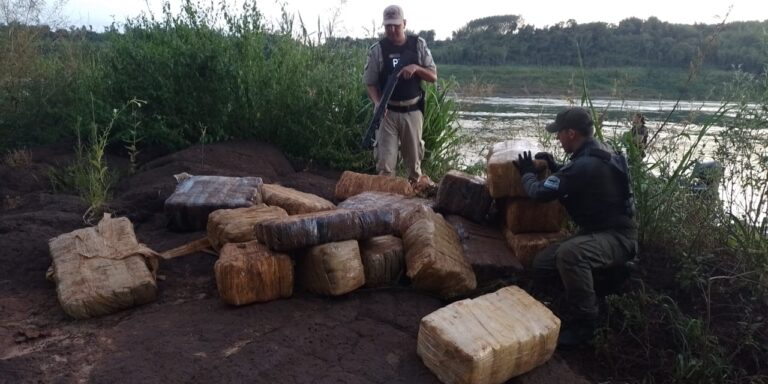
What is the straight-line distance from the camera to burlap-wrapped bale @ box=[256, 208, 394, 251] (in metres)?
3.66

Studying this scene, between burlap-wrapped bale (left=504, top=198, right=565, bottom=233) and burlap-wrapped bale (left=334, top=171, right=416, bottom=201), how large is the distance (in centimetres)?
113

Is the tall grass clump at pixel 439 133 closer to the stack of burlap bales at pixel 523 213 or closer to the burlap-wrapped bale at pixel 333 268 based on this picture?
the stack of burlap bales at pixel 523 213

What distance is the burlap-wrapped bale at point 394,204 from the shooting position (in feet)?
14.3

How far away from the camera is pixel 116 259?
3850 mm

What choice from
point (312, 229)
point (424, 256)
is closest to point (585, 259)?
point (424, 256)

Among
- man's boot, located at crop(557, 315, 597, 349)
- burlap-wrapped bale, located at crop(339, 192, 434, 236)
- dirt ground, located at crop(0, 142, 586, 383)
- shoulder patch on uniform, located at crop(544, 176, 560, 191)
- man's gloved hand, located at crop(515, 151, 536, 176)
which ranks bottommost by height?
man's boot, located at crop(557, 315, 597, 349)

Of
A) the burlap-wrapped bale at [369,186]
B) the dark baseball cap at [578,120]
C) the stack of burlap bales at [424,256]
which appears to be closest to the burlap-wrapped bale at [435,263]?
the stack of burlap bales at [424,256]

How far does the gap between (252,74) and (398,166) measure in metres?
1.97

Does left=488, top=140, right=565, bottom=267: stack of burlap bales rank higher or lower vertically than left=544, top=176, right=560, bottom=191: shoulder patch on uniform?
lower

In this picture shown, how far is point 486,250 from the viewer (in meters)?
4.41

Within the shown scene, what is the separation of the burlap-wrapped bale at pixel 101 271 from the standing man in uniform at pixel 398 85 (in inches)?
118

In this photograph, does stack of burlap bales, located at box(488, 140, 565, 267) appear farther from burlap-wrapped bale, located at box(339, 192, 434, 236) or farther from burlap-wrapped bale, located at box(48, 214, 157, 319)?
burlap-wrapped bale, located at box(48, 214, 157, 319)

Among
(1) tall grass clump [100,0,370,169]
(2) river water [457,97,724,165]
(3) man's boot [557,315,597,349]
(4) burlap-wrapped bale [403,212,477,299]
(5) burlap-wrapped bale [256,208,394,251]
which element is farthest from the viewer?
(1) tall grass clump [100,0,370,169]

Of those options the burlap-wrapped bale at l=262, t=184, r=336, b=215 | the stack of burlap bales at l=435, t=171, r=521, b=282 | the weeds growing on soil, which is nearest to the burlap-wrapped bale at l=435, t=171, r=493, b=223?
the stack of burlap bales at l=435, t=171, r=521, b=282
